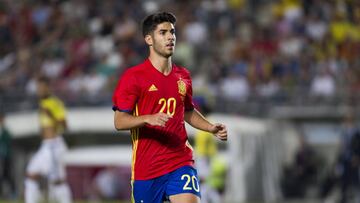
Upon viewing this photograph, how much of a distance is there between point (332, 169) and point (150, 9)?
650cm

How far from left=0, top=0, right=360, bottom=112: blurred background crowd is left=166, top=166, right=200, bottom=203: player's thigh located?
15.0 metres

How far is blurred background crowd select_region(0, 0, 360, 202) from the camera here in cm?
2533

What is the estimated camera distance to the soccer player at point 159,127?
957cm

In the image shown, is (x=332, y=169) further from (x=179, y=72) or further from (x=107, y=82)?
(x=179, y=72)

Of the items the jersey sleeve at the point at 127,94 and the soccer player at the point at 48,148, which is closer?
the jersey sleeve at the point at 127,94

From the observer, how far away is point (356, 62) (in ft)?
85.3

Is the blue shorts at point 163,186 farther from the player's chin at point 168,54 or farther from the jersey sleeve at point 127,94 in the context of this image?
the player's chin at point 168,54

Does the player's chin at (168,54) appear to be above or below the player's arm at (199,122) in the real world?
above

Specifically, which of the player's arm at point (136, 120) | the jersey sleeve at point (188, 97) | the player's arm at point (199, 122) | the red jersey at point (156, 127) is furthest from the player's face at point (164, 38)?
the player's arm at point (199, 122)

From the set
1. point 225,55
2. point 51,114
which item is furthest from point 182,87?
point 225,55

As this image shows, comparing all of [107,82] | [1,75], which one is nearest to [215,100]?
[107,82]

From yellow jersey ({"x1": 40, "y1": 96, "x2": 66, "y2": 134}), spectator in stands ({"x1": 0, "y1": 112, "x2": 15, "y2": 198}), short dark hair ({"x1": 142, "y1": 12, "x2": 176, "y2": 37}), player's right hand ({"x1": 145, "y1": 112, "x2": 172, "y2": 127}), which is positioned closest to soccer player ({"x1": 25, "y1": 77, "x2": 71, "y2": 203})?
yellow jersey ({"x1": 40, "y1": 96, "x2": 66, "y2": 134})

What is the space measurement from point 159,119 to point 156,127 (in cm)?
85

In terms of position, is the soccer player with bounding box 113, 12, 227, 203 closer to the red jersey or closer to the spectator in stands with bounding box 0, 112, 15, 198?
the red jersey
